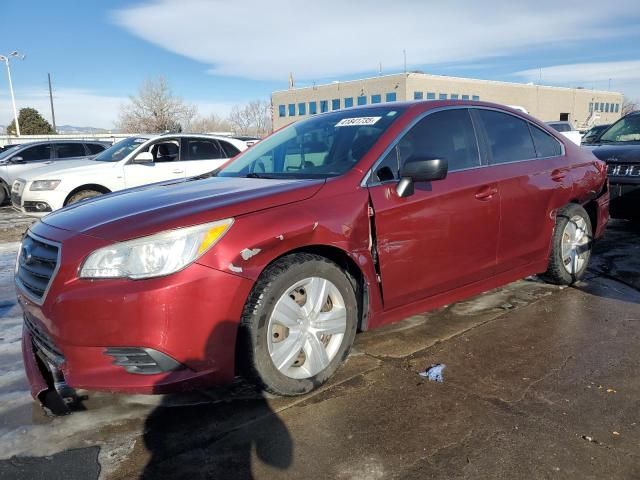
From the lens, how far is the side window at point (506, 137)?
4121 millimetres

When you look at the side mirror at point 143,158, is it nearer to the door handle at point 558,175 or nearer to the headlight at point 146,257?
the door handle at point 558,175

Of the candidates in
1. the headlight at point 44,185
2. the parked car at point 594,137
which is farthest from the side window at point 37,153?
the parked car at point 594,137

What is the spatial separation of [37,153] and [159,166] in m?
7.32

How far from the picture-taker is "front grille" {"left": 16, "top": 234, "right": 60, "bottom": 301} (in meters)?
2.66

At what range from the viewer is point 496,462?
2373 millimetres

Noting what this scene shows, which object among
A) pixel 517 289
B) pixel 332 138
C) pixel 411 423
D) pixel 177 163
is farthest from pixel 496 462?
pixel 177 163

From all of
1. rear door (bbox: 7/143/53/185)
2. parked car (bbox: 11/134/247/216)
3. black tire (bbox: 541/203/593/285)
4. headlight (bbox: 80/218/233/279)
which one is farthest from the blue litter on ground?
rear door (bbox: 7/143/53/185)

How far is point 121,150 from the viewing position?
984 centimetres

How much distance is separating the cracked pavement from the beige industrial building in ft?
131

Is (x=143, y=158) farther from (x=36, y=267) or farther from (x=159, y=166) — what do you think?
(x=36, y=267)

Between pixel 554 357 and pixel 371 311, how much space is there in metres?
1.30

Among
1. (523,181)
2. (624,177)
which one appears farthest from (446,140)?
(624,177)

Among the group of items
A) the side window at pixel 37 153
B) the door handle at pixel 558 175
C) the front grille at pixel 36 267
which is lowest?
the front grille at pixel 36 267

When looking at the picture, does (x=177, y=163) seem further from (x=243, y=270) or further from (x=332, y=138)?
(x=243, y=270)
